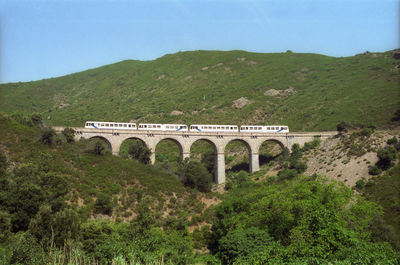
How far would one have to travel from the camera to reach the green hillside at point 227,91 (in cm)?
8125

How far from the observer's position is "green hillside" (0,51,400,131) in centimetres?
8125

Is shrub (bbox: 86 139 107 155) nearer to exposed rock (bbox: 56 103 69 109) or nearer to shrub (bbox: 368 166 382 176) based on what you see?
shrub (bbox: 368 166 382 176)

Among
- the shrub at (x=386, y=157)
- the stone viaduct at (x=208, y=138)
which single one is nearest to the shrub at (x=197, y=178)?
the stone viaduct at (x=208, y=138)

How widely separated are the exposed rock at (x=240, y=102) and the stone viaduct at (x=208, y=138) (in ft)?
95.5

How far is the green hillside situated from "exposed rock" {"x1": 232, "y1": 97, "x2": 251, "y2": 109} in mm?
224

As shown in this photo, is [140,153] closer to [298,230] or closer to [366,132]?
[366,132]

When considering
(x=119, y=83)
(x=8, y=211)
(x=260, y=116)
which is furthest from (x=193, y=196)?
(x=119, y=83)

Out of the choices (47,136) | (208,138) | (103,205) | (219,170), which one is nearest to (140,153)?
(208,138)

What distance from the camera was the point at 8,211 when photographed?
3098 cm

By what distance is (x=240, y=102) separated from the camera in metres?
94.5

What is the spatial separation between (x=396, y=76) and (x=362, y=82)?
22.4 ft

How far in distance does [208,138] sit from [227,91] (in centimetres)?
4308

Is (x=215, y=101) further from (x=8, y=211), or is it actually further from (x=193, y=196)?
(x=8, y=211)

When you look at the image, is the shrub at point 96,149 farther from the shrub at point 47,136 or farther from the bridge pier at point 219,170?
the bridge pier at point 219,170
